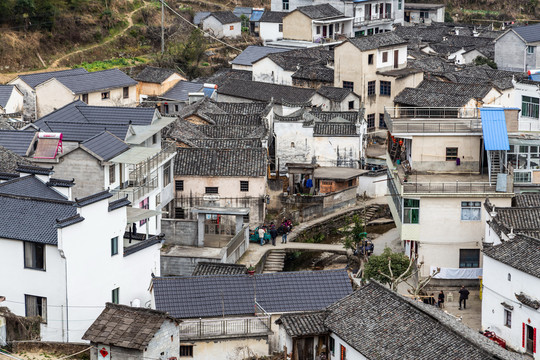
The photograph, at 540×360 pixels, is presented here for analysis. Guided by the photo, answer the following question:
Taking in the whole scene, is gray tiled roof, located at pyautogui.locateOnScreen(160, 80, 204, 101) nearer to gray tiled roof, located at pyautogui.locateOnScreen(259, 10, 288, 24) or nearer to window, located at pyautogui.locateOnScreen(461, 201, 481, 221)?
gray tiled roof, located at pyautogui.locateOnScreen(259, 10, 288, 24)

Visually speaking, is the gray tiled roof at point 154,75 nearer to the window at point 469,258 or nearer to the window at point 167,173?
the window at point 167,173

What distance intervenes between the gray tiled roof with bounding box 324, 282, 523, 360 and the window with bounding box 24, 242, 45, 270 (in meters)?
9.59

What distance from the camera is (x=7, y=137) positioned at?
41.7 metres

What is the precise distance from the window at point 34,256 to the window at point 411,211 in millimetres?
15568

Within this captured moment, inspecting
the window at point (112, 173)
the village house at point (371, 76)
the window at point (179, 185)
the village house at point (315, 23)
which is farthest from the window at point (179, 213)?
the village house at point (315, 23)

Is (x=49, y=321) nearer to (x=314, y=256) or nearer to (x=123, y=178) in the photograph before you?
(x=123, y=178)

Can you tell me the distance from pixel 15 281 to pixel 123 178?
363 inches

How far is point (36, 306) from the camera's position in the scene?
3297 centimetres

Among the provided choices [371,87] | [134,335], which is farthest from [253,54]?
[134,335]

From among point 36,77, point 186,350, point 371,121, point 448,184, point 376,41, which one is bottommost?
point 186,350

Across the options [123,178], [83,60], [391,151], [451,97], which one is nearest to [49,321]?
[123,178]

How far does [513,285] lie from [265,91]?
31.6 meters

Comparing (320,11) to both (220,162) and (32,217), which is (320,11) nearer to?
(220,162)

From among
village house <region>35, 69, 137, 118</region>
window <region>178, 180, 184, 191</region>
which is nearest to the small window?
window <region>178, 180, 184, 191</region>
